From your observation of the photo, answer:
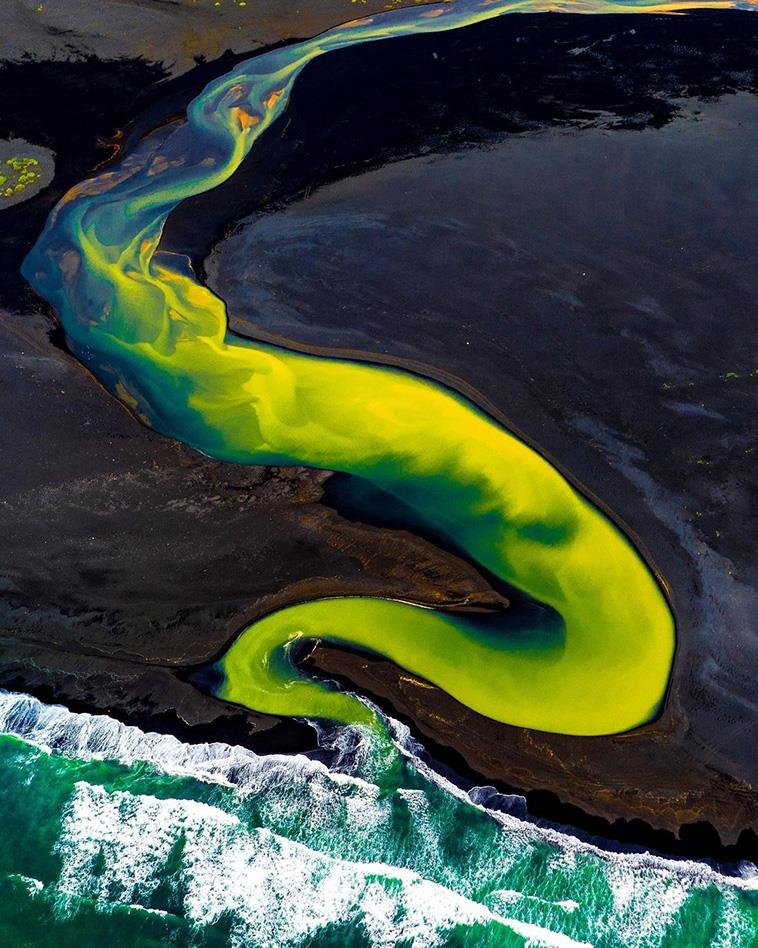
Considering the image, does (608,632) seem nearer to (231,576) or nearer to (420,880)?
(420,880)

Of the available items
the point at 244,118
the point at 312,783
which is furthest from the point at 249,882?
the point at 244,118

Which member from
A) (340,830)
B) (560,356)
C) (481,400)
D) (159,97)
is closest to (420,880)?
(340,830)

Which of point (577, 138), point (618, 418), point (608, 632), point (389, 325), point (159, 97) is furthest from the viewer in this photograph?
point (159, 97)

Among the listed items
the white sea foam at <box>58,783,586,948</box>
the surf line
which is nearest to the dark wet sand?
the surf line

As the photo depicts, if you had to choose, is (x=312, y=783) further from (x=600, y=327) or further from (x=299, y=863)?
(x=600, y=327)

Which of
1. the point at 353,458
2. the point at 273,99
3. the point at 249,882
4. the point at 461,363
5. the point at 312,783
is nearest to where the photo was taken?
the point at 249,882

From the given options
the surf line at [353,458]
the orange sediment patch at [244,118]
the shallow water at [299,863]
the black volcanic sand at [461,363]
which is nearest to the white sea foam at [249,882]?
the shallow water at [299,863]
